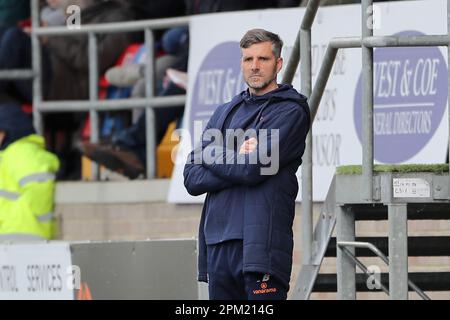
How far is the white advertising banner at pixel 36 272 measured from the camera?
11.4 meters

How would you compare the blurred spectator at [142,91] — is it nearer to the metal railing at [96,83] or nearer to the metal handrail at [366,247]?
the metal railing at [96,83]

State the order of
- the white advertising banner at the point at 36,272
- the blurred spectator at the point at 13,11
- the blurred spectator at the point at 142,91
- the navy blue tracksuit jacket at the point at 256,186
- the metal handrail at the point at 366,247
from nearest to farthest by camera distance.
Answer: the navy blue tracksuit jacket at the point at 256,186 → the metal handrail at the point at 366,247 → the white advertising banner at the point at 36,272 → the blurred spectator at the point at 142,91 → the blurred spectator at the point at 13,11

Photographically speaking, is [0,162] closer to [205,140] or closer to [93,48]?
[93,48]

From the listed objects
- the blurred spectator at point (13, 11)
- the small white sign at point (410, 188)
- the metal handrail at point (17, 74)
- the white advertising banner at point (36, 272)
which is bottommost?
the white advertising banner at point (36, 272)

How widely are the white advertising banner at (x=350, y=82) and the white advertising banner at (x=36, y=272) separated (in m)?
1.46

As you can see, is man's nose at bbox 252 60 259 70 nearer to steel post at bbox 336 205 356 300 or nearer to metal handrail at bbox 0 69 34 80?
steel post at bbox 336 205 356 300

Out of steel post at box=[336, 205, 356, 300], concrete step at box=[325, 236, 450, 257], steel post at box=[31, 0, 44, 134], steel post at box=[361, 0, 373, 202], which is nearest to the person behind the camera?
steel post at box=[361, 0, 373, 202]

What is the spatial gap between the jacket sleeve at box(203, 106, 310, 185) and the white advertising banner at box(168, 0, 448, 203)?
12.0 feet

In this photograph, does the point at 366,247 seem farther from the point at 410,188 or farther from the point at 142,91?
the point at 142,91

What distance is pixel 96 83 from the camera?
1392cm

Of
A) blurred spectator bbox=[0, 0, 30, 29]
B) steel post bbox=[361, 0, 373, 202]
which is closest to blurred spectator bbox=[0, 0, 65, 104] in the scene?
blurred spectator bbox=[0, 0, 30, 29]

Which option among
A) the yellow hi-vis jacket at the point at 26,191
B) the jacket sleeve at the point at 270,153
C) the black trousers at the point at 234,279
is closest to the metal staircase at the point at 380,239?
the jacket sleeve at the point at 270,153

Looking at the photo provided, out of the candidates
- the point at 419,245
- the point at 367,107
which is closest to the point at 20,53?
the point at 419,245

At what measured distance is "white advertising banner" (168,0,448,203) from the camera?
1115cm
